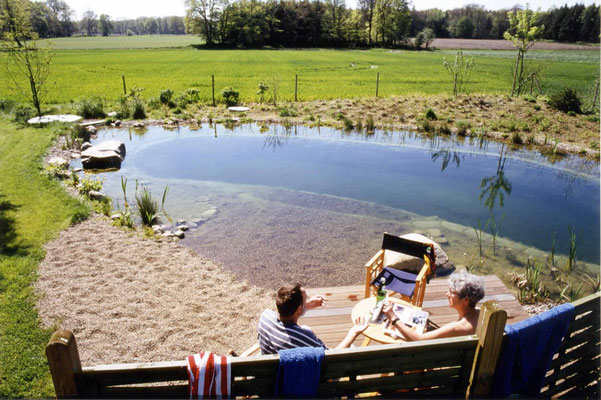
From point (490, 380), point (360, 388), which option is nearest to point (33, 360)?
point (360, 388)

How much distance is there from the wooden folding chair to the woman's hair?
56.5 inches

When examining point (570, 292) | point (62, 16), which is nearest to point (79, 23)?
point (62, 16)

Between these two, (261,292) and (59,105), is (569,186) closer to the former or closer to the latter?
(261,292)

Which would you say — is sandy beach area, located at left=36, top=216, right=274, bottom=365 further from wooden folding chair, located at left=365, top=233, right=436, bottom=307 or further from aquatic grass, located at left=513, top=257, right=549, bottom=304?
aquatic grass, located at left=513, top=257, right=549, bottom=304

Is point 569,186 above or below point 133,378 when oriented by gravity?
below

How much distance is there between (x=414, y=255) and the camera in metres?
5.46

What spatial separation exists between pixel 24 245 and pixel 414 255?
256 inches

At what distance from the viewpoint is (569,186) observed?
1187cm

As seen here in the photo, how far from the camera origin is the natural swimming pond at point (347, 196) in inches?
317

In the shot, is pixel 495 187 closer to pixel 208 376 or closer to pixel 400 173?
pixel 400 173

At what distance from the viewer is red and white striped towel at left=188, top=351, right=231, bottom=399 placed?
2.53m

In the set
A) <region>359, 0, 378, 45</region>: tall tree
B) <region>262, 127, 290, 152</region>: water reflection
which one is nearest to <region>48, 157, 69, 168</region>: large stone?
<region>262, 127, 290, 152</region>: water reflection

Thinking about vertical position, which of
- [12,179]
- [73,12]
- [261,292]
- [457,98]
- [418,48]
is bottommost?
[261,292]

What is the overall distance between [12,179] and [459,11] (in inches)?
4610
